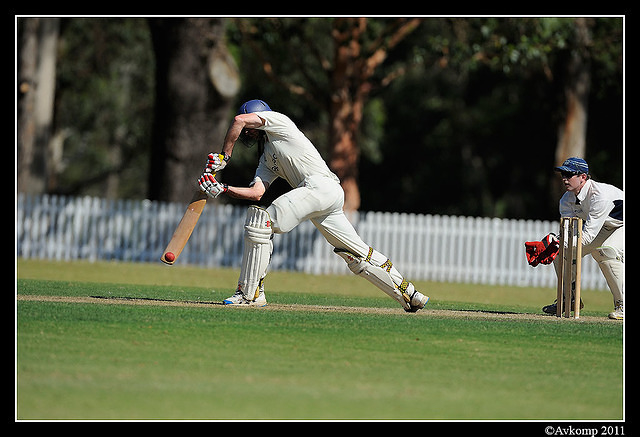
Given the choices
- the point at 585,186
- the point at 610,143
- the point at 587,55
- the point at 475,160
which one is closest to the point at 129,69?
the point at 475,160

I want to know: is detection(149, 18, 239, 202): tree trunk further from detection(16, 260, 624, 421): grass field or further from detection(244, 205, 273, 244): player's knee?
detection(244, 205, 273, 244): player's knee

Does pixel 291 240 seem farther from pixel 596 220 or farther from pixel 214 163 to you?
pixel 214 163

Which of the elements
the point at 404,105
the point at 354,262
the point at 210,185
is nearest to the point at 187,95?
the point at 210,185

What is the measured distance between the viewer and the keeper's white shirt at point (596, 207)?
999cm

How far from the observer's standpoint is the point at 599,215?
10016mm

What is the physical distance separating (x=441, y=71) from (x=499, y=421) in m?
38.5

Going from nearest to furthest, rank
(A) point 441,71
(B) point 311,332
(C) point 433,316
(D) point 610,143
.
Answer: (B) point 311,332, (C) point 433,316, (D) point 610,143, (A) point 441,71

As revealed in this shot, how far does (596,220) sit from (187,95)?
549 inches

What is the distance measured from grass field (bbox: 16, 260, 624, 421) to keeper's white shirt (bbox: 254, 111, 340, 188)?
1.36 m

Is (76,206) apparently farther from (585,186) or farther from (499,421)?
(499,421)

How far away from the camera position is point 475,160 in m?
45.4

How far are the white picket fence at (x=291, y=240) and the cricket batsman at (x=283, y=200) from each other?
12.5m

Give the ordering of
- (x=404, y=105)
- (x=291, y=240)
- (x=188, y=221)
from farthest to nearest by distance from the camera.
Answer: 1. (x=404, y=105)
2. (x=291, y=240)
3. (x=188, y=221)

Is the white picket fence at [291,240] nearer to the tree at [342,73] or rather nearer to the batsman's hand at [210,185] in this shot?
the tree at [342,73]
